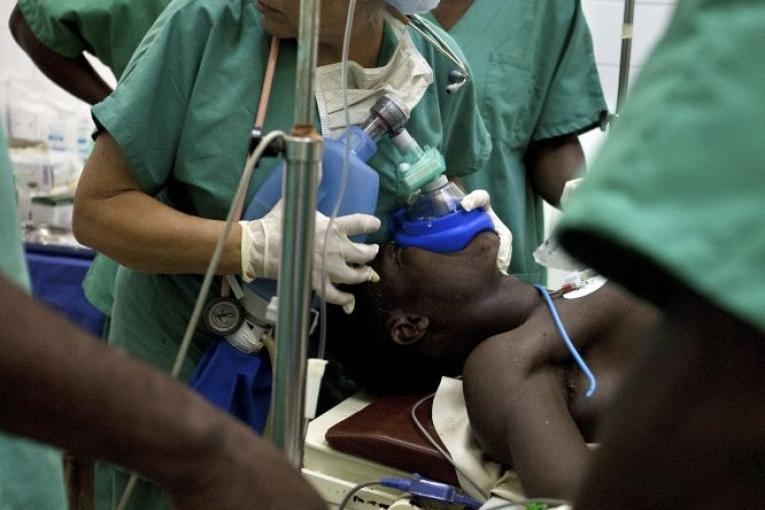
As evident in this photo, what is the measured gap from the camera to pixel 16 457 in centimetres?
85

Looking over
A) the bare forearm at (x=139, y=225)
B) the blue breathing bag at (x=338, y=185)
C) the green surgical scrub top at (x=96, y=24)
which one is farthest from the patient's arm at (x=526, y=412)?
the green surgical scrub top at (x=96, y=24)

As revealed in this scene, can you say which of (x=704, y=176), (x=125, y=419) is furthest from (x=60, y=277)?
(x=704, y=176)

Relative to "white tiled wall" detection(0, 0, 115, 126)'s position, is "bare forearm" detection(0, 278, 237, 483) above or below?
above

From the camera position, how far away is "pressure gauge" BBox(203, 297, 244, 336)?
1484mm

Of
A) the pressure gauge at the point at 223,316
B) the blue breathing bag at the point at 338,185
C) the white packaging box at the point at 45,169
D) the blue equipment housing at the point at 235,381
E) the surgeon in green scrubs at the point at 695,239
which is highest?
the surgeon in green scrubs at the point at 695,239

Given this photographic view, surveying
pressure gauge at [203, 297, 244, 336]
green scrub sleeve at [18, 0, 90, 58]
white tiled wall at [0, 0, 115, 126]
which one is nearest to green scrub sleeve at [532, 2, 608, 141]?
pressure gauge at [203, 297, 244, 336]

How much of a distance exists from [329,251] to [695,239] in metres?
1.03

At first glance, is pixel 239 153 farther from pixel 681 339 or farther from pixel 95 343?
pixel 681 339

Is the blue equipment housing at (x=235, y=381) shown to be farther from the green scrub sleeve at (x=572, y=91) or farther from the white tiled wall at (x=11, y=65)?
the white tiled wall at (x=11, y=65)

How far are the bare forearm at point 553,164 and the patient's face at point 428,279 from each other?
536 millimetres

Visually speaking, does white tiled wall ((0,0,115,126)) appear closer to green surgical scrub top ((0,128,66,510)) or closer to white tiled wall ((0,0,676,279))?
white tiled wall ((0,0,676,279))

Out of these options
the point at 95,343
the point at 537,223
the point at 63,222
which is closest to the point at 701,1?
the point at 95,343

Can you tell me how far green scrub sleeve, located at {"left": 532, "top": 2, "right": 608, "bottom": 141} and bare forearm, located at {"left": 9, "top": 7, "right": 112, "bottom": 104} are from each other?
43.5 inches

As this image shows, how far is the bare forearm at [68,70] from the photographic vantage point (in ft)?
7.99
